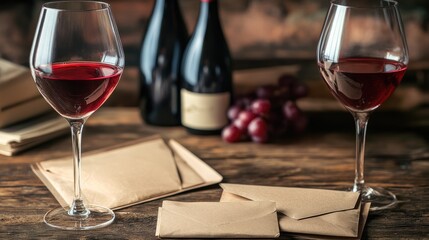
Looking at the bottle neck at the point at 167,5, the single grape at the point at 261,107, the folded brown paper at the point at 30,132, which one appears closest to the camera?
the folded brown paper at the point at 30,132

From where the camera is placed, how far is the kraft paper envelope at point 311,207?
112 cm

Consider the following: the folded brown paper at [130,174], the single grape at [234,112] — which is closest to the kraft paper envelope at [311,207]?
the folded brown paper at [130,174]

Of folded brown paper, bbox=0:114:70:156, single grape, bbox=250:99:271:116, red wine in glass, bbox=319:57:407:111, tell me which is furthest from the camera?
single grape, bbox=250:99:271:116

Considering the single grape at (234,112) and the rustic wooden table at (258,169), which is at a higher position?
the single grape at (234,112)

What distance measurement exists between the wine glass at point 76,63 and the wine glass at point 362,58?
34cm

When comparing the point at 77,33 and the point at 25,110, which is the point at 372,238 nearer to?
the point at 77,33

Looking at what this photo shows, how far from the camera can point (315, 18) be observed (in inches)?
90.4

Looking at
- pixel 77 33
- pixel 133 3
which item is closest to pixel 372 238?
pixel 77 33

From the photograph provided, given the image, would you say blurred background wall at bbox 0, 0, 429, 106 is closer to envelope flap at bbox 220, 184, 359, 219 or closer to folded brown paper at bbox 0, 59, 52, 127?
folded brown paper at bbox 0, 59, 52, 127

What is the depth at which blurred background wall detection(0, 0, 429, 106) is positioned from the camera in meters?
2.26

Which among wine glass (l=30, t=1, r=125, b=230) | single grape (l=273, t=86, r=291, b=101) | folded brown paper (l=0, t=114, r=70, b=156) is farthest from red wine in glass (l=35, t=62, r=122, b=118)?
single grape (l=273, t=86, r=291, b=101)

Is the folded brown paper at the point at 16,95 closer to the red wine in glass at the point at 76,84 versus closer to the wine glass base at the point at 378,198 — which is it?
the red wine in glass at the point at 76,84

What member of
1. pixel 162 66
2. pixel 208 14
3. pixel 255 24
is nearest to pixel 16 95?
pixel 162 66

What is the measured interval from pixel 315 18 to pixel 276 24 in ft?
0.39
